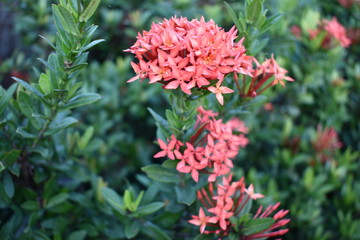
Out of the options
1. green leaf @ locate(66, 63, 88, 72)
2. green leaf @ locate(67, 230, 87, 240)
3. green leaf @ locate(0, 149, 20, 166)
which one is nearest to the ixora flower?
green leaf @ locate(66, 63, 88, 72)

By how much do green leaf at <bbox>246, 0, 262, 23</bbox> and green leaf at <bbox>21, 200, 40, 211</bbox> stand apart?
1.26 m

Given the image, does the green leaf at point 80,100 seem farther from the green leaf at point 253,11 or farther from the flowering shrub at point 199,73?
the green leaf at point 253,11

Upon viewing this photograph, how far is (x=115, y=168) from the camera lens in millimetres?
2623

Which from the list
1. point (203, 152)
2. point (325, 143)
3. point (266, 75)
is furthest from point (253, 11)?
point (325, 143)

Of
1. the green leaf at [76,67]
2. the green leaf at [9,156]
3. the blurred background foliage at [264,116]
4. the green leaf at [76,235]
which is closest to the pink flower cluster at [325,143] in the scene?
the blurred background foliage at [264,116]

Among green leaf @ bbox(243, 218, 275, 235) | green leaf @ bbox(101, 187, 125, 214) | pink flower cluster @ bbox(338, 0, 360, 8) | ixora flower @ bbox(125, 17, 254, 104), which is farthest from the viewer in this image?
pink flower cluster @ bbox(338, 0, 360, 8)

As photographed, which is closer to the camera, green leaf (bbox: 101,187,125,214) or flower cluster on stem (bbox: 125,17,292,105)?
flower cluster on stem (bbox: 125,17,292,105)

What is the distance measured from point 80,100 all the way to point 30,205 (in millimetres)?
573

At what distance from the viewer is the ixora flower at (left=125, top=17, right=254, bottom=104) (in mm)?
1186

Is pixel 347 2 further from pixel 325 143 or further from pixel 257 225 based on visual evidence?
pixel 257 225

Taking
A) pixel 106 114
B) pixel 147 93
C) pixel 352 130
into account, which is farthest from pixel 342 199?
pixel 106 114

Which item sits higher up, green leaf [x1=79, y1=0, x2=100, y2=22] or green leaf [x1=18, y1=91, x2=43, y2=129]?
green leaf [x1=79, y1=0, x2=100, y2=22]

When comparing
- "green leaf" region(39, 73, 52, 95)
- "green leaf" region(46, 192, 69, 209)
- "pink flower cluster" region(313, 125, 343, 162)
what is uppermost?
"green leaf" region(39, 73, 52, 95)

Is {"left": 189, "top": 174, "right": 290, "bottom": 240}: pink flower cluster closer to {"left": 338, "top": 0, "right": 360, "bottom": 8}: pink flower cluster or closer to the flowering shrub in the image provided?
the flowering shrub
